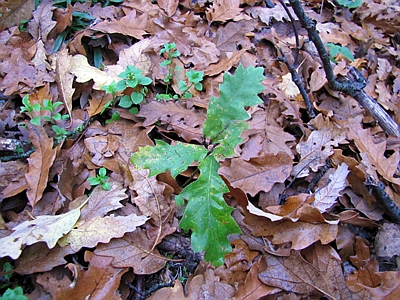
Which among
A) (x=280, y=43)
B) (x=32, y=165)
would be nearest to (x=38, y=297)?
(x=32, y=165)

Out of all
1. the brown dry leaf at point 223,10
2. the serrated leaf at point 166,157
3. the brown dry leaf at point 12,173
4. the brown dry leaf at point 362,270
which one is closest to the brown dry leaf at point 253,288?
the brown dry leaf at point 362,270

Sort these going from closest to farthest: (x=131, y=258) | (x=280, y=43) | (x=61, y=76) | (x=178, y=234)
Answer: (x=131, y=258) < (x=178, y=234) < (x=61, y=76) < (x=280, y=43)

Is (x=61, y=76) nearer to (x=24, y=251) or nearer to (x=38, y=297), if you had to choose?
(x=24, y=251)

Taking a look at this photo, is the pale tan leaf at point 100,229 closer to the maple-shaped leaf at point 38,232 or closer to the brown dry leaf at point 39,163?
the maple-shaped leaf at point 38,232

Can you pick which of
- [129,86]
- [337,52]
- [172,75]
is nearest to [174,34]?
[172,75]

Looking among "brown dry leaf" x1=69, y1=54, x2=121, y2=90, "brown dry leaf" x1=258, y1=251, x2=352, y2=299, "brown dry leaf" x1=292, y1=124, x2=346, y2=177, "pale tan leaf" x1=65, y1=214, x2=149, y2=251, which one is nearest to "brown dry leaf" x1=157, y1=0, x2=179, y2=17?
"brown dry leaf" x1=69, y1=54, x2=121, y2=90

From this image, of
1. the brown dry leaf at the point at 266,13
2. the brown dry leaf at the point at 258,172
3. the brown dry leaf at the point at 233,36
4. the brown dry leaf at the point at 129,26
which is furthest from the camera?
the brown dry leaf at the point at 266,13
